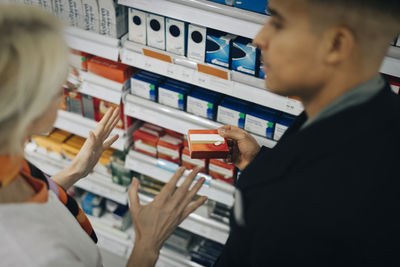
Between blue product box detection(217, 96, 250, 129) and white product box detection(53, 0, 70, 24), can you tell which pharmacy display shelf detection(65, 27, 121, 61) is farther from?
blue product box detection(217, 96, 250, 129)

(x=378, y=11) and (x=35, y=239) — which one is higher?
(x=378, y=11)

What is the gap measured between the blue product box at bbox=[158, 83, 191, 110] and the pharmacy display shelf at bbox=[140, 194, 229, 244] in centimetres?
80

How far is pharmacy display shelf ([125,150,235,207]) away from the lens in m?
2.33

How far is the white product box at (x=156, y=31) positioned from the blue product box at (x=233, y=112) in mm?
461

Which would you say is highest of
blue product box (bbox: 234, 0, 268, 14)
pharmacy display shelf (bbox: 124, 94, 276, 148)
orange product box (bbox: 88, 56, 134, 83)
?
blue product box (bbox: 234, 0, 268, 14)

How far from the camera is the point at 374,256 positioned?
94 cm

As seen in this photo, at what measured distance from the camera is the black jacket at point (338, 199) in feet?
2.96

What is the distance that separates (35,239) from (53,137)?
1938 millimetres

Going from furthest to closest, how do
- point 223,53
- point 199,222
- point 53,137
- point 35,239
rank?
point 53,137 < point 199,222 < point 223,53 < point 35,239

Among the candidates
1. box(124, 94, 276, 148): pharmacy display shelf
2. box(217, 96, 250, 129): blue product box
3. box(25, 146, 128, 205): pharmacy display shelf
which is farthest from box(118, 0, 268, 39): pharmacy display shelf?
box(25, 146, 128, 205): pharmacy display shelf

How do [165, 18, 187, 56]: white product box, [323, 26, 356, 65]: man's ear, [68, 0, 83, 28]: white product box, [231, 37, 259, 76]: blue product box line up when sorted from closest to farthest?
[323, 26, 356, 65]: man's ear < [231, 37, 259, 76]: blue product box < [165, 18, 187, 56]: white product box < [68, 0, 83, 28]: white product box

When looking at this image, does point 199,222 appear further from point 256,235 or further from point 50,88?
point 50,88

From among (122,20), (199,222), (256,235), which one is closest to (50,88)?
(256,235)

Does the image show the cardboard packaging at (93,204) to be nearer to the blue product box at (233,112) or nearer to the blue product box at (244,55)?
the blue product box at (233,112)
